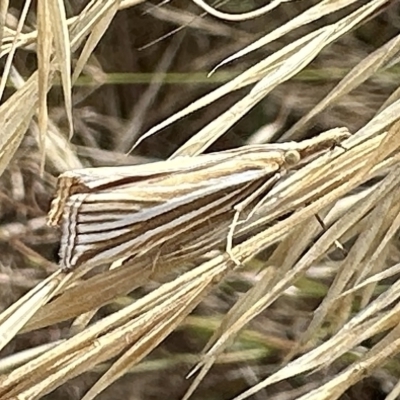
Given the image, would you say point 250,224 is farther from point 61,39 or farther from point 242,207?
point 61,39

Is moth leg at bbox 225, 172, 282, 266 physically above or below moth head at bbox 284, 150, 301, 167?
below

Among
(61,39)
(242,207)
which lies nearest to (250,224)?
(242,207)

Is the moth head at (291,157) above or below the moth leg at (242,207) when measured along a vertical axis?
above

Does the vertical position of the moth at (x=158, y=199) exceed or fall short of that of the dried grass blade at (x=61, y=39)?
it falls short

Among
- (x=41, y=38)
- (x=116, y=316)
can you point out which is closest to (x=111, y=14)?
(x=41, y=38)

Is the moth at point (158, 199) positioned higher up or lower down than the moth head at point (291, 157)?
lower down
